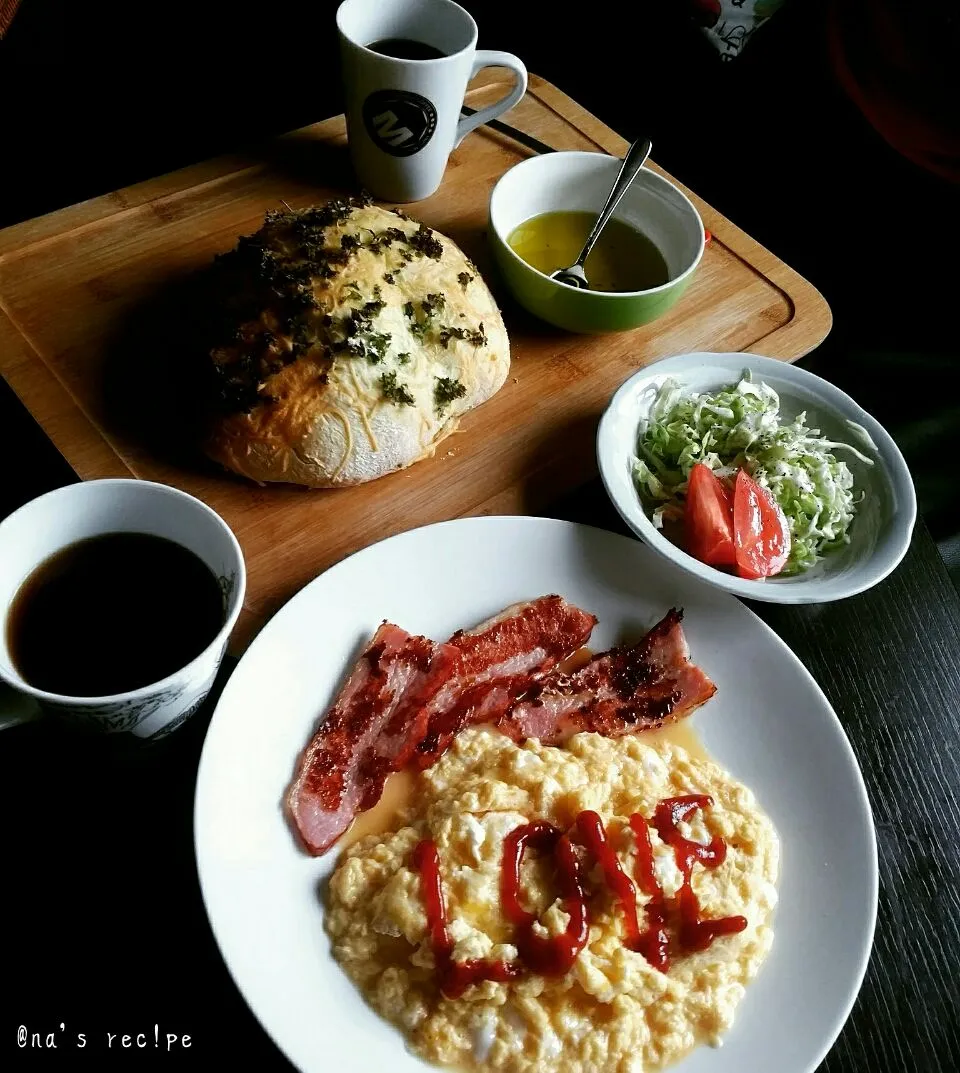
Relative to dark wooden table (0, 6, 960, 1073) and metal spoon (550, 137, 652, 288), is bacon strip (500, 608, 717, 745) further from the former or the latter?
metal spoon (550, 137, 652, 288)

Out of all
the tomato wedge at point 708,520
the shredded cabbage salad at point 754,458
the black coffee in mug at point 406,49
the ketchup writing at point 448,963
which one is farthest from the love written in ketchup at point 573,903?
the black coffee in mug at point 406,49

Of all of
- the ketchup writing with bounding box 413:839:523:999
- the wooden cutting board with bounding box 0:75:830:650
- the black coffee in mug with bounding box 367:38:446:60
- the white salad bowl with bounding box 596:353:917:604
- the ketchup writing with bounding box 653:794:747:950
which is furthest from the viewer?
the black coffee in mug with bounding box 367:38:446:60

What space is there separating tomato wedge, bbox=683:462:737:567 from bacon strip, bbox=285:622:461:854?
2.09 ft

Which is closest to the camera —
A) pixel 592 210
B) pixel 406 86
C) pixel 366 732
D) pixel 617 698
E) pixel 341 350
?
pixel 366 732

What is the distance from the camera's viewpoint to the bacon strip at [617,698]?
6.42 ft

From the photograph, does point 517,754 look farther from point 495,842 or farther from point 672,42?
point 672,42

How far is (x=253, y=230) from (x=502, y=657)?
1.55 m

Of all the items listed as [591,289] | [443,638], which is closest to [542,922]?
[443,638]

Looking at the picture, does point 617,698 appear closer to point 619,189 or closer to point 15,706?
point 15,706

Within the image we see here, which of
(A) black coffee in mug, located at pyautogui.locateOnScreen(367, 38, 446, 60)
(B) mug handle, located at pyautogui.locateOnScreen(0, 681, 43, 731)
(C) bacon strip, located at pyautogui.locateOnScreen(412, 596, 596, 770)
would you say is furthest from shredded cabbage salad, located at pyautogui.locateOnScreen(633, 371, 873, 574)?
(B) mug handle, located at pyautogui.locateOnScreen(0, 681, 43, 731)

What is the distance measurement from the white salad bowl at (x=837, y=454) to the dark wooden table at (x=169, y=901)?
0.81 feet

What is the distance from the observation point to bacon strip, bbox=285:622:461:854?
5.77ft

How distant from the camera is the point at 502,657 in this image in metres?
2.00

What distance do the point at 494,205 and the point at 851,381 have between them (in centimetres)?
121
